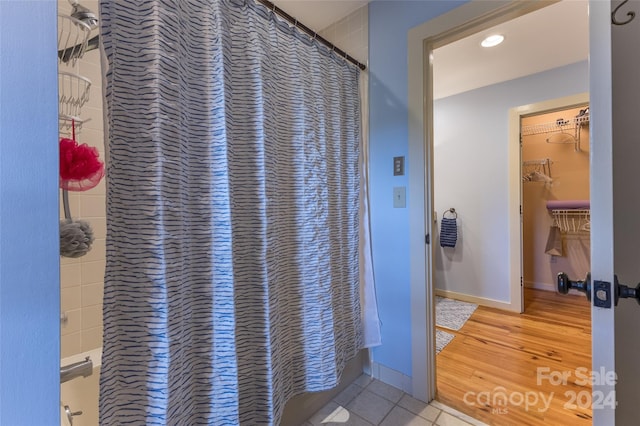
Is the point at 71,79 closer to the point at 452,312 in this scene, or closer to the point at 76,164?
the point at 76,164

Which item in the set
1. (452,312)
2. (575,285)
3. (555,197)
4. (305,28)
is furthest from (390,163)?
(555,197)

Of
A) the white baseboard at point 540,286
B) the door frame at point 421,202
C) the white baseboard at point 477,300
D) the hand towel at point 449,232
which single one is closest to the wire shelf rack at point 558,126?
the hand towel at point 449,232

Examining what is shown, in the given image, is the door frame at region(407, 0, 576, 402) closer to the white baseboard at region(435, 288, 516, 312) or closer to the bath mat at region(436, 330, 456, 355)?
the bath mat at region(436, 330, 456, 355)

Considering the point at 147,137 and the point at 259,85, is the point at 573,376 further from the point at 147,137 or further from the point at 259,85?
the point at 147,137

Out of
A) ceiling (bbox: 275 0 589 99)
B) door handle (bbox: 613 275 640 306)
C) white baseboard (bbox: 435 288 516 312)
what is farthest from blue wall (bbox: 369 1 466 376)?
white baseboard (bbox: 435 288 516 312)

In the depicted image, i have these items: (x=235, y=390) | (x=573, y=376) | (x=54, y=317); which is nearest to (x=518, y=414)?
(x=573, y=376)

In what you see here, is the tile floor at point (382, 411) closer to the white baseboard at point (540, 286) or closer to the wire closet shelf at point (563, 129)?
the white baseboard at point (540, 286)

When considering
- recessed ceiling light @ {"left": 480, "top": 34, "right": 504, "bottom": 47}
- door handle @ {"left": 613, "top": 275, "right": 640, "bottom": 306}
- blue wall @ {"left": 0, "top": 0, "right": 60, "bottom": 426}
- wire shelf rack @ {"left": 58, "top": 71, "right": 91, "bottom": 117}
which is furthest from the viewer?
recessed ceiling light @ {"left": 480, "top": 34, "right": 504, "bottom": 47}

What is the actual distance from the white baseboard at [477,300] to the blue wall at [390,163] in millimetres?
1909

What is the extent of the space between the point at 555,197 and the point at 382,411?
3606 mm

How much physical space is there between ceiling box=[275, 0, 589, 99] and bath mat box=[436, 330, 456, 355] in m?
2.48

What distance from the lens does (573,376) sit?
1725 millimetres

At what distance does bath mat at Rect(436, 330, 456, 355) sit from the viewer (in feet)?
6.90

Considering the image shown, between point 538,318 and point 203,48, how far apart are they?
355 centimetres
